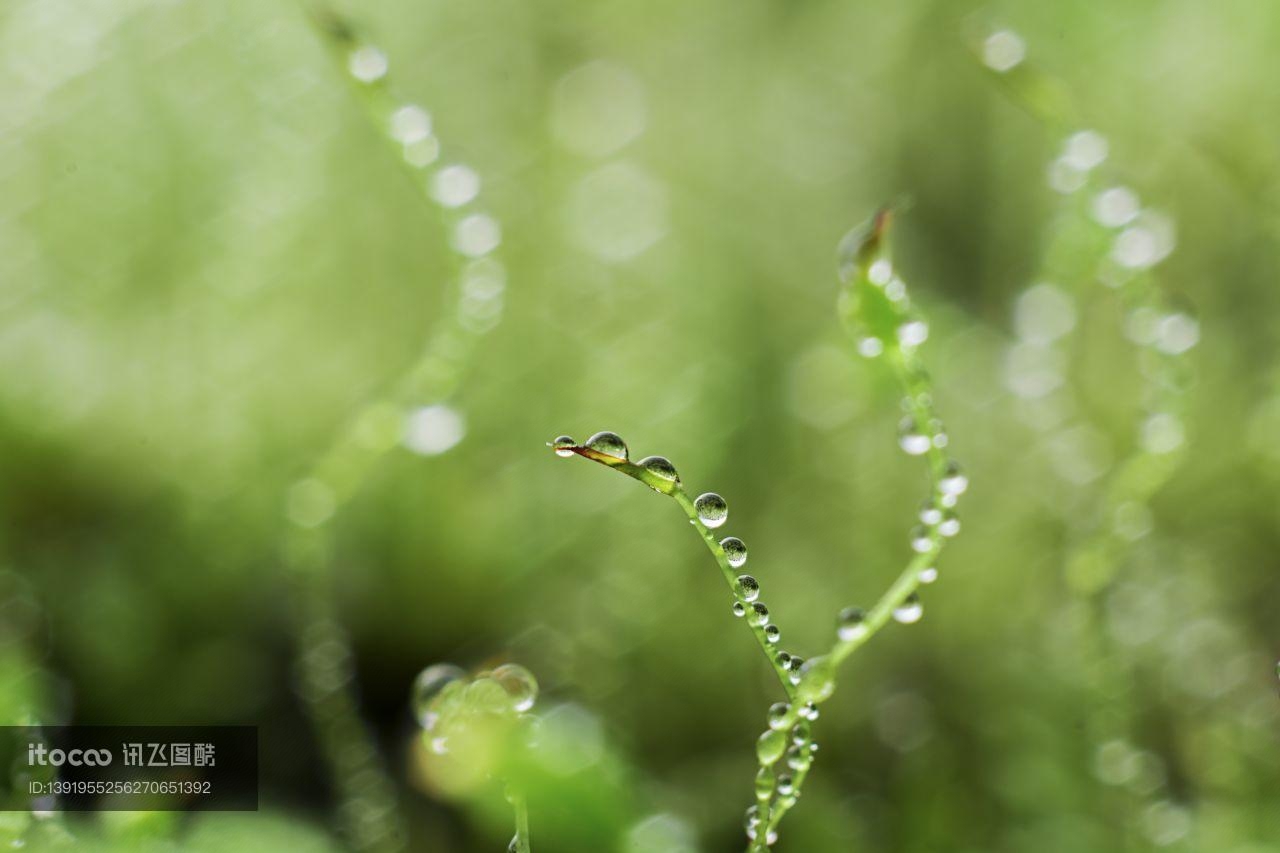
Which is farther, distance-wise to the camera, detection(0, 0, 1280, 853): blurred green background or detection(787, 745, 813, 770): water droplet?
detection(0, 0, 1280, 853): blurred green background

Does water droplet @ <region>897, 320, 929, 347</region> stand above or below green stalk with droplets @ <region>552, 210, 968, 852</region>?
above

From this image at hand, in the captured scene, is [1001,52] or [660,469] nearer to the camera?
[660,469]

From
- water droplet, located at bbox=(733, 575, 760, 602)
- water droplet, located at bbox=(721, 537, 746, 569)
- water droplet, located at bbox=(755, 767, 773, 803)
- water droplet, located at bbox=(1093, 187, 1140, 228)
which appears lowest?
water droplet, located at bbox=(755, 767, 773, 803)

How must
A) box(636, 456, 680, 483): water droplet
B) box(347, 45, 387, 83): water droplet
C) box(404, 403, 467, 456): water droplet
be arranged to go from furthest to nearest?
box(404, 403, 467, 456): water droplet, box(347, 45, 387, 83): water droplet, box(636, 456, 680, 483): water droplet

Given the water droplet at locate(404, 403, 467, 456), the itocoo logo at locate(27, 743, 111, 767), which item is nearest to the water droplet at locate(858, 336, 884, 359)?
the water droplet at locate(404, 403, 467, 456)

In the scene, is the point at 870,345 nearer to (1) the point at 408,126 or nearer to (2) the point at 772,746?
(2) the point at 772,746

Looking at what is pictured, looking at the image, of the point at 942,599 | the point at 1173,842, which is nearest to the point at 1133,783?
the point at 1173,842

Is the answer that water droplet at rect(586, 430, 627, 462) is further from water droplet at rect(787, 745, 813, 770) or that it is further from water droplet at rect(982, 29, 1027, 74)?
water droplet at rect(982, 29, 1027, 74)

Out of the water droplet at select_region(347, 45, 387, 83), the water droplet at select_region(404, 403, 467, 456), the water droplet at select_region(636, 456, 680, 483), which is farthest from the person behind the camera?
the water droplet at select_region(404, 403, 467, 456)

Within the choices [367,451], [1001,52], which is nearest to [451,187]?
[367,451]
